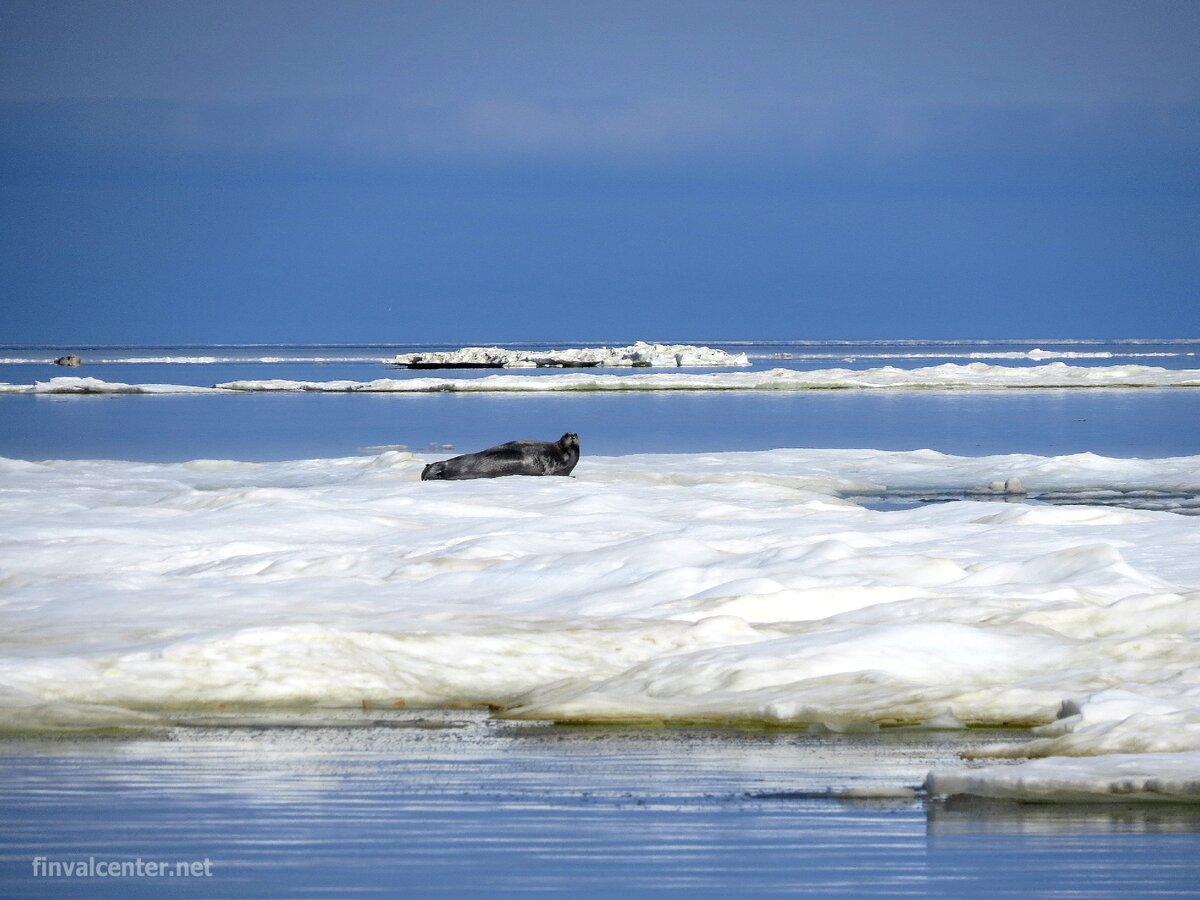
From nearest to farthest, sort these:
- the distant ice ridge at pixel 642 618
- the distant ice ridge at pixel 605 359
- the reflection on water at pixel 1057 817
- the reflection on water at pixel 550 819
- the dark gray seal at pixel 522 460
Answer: the reflection on water at pixel 550 819, the reflection on water at pixel 1057 817, the distant ice ridge at pixel 642 618, the dark gray seal at pixel 522 460, the distant ice ridge at pixel 605 359

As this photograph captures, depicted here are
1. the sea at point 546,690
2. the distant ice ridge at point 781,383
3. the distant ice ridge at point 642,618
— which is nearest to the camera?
the sea at point 546,690

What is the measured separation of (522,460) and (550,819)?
1530 cm

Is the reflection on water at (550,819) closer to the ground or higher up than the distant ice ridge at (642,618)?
closer to the ground

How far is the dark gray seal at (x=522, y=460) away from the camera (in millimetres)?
21609

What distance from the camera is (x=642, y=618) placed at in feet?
35.8

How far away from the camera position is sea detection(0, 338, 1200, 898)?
19.9 feet

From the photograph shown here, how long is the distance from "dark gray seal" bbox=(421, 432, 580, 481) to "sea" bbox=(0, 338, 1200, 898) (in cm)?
167

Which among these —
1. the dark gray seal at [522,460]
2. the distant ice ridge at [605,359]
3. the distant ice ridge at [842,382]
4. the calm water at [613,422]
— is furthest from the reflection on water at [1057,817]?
the distant ice ridge at [605,359]

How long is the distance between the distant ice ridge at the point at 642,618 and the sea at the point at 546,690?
0.04m

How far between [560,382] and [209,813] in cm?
5943

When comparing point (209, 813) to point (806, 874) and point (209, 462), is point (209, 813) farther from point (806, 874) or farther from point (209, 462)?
point (209, 462)

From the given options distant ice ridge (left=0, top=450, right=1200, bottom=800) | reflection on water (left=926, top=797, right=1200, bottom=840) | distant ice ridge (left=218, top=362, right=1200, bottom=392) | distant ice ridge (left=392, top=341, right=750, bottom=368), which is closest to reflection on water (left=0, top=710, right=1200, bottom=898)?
reflection on water (left=926, top=797, right=1200, bottom=840)

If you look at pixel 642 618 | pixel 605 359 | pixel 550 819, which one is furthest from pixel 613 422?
pixel 605 359

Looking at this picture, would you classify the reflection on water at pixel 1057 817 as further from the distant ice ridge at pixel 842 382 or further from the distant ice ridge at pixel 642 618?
the distant ice ridge at pixel 842 382
